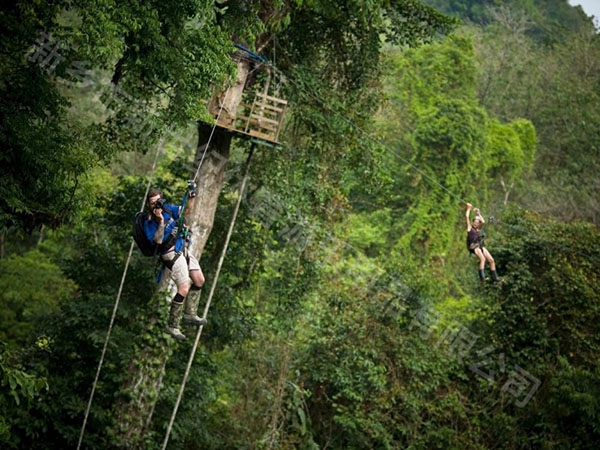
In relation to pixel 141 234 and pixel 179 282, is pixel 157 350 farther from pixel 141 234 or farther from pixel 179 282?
pixel 141 234

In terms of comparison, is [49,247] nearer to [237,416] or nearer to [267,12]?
[237,416]

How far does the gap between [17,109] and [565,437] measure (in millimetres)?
10620

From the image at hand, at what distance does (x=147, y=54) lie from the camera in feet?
27.5

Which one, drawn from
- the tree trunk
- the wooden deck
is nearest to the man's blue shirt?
the wooden deck

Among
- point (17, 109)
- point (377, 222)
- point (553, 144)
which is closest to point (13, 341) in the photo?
point (17, 109)

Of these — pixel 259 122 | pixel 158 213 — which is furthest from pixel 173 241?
pixel 259 122

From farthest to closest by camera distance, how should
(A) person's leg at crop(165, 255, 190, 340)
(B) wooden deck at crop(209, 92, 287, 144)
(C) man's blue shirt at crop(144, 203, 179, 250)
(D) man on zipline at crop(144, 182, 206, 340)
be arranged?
(B) wooden deck at crop(209, 92, 287, 144) < (A) person's leg at crop(165, 255, 190, 340) < (C) man's blue shirt at crop(144, 203, 179, 250) < (D) man on zipline at crop(144, 182, 206, 340)

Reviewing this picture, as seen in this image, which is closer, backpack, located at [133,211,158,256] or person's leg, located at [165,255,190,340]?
backpack, located at [133,211,158,256]

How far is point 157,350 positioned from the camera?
10539mm

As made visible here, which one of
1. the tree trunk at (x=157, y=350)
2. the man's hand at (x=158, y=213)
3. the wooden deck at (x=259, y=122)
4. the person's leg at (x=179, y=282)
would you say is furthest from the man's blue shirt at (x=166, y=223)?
the tree trunk at (x=157, y=350)

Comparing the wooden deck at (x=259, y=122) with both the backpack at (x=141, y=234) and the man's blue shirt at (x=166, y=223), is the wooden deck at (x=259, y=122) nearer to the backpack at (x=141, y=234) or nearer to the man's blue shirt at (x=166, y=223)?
the man's blue shirt at (x=166, y=223)

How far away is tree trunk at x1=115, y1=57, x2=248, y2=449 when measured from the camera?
34.7 ft

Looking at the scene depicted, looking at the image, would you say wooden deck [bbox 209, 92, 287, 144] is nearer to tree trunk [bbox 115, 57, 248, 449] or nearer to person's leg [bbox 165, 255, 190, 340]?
tree trunk [bbox 115, 57, 248, 449]

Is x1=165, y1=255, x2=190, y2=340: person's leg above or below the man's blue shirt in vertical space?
below
